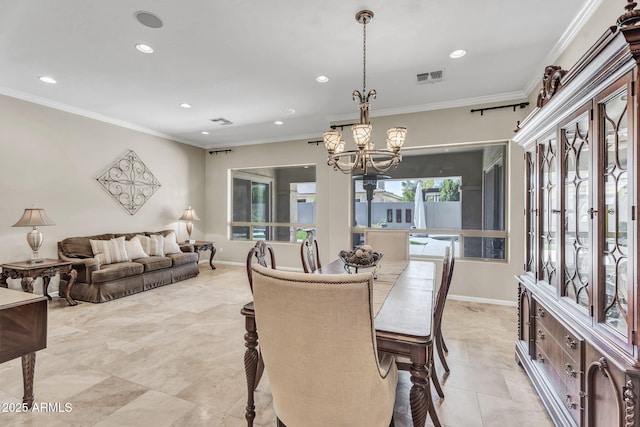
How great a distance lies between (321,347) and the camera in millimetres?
1083

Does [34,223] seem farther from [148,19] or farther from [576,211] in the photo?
[576,211]

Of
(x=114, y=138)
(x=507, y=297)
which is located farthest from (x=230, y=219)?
(x=507, y=297)

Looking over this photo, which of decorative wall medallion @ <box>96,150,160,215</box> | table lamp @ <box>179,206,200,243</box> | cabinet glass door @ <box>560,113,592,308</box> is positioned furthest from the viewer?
table lamp @ <box>179,206,200,243</box>

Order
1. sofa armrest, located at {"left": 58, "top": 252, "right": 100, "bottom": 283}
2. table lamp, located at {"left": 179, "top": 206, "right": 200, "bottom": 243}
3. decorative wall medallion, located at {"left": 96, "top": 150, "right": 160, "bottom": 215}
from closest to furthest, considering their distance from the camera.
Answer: sofa armrest, located at {"left": 58, "top": 252, "right": 100, "bottom": 283}
decorative wall medallion, located at {"left": 96, "top": 150, "right": 160, "bottom": 215}
table lamp, located at {"left": 179, "top": 206, "right": 200, "bottom": 243}

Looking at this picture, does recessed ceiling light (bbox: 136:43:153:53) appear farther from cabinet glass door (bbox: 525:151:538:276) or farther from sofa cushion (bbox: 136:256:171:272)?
cabinet glass door (bbox: 525:151:538:276)

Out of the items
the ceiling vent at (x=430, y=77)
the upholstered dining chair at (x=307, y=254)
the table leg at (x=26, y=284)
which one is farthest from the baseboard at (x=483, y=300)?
the table leg at (x=26, y=284)

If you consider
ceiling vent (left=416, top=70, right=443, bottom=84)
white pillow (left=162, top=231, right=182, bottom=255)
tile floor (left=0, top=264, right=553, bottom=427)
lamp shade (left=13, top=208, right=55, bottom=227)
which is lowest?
tile floor (left=0, top=264, right=553, bottom=427)

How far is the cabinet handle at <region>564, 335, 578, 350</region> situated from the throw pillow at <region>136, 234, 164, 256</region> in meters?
5.62

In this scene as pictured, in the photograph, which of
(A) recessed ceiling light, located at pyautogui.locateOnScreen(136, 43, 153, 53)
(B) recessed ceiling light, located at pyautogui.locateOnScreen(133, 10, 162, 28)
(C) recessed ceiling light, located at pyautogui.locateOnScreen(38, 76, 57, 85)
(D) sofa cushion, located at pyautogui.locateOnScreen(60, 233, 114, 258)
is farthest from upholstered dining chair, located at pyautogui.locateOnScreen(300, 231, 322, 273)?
(C) recessed ceiling light, located at pyautogui.locateOnScreen(38, 76, 57, 85)

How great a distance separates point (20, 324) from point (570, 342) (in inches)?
119

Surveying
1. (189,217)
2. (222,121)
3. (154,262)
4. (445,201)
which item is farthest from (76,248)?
(445,201)

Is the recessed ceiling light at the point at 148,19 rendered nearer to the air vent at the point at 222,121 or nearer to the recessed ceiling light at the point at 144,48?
the recessed ceiling light at the point at 144,48

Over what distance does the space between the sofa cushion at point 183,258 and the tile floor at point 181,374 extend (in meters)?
1.48

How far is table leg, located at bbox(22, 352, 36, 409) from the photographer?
6.21 ft
